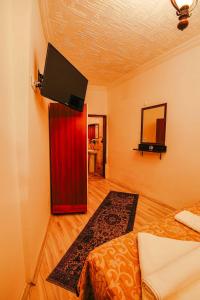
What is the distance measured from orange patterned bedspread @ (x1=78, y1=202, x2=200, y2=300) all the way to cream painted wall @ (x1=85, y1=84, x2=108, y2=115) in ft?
12.9

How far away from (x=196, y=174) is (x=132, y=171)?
1583 millimetres

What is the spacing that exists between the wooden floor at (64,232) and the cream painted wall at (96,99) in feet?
7.79

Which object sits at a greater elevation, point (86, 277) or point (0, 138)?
point (0, 138)

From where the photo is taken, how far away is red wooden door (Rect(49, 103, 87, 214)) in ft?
8.02

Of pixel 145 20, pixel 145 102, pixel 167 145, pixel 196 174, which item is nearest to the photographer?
pixel 145 20

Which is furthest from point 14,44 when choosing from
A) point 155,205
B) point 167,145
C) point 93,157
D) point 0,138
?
point 93,157

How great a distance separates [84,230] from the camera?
7.06 feet

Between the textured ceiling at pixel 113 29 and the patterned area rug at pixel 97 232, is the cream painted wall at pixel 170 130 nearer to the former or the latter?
the textured ceiling at pixel 113 29

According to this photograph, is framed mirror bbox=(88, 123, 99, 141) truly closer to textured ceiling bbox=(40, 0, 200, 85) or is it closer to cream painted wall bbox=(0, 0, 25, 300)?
textured ceiling bbox=(40, 0, 200, 85)

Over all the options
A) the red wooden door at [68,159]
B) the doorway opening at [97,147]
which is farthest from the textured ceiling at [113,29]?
the doorway opening at [97,147]

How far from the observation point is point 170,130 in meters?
Result: 2.81

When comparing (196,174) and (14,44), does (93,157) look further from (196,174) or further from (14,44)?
(14,44)

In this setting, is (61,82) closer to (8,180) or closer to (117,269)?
(8,180)

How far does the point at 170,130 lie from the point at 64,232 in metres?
2.45
